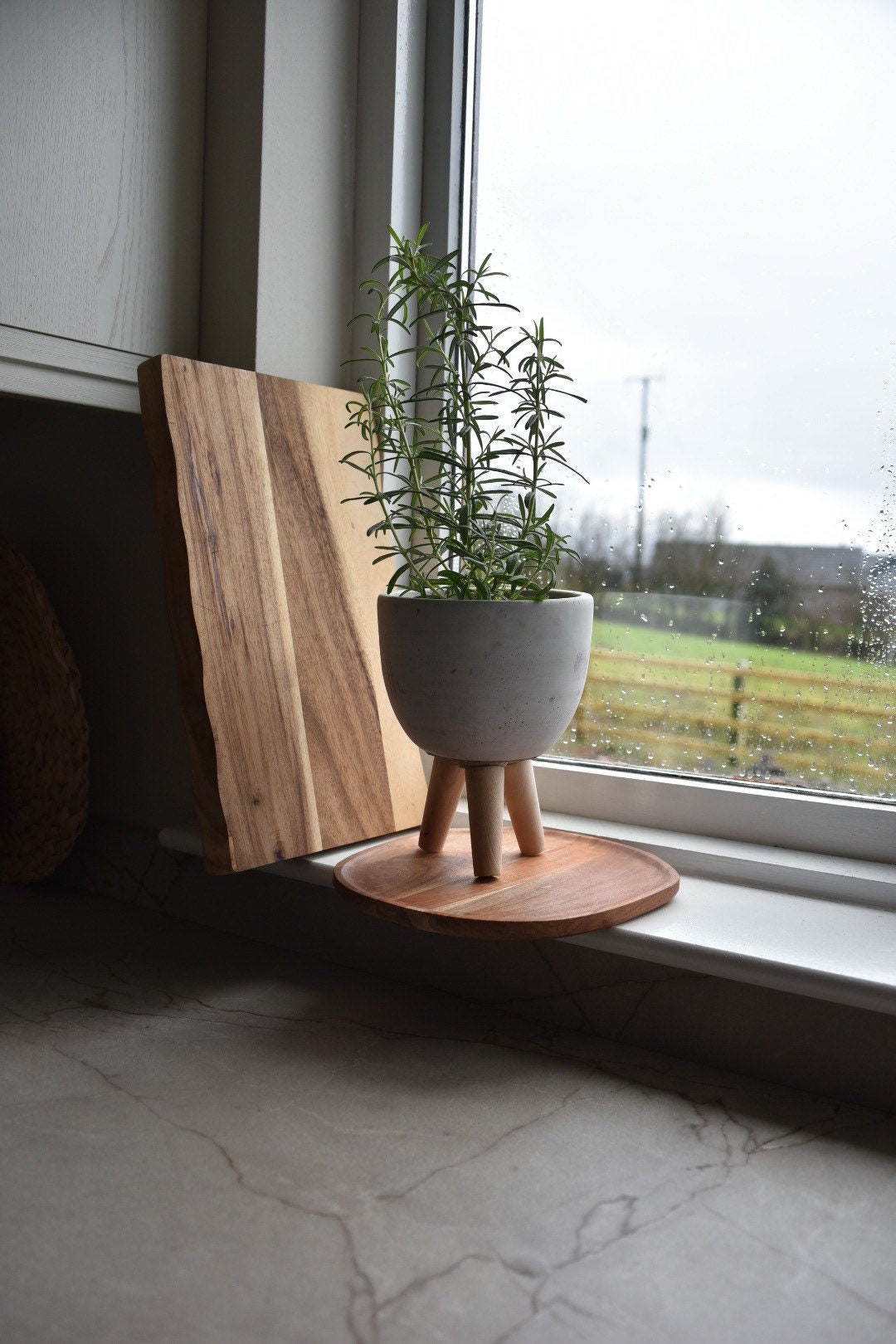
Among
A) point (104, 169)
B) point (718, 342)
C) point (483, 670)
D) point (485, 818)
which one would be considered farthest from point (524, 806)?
point (104, 169)

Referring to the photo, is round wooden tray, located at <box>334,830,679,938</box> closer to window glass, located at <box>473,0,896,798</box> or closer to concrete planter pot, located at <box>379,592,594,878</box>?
concrete planter pot, located at <box>379,592,594,878</box>

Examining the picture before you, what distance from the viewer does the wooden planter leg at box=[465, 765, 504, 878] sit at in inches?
31.6

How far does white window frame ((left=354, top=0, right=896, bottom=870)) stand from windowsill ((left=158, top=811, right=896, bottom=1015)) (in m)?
0.03

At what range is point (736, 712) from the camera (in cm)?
95

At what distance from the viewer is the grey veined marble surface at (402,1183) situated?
0.49 metres

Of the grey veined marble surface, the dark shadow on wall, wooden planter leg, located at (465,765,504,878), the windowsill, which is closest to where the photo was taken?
the grey veined marble surface

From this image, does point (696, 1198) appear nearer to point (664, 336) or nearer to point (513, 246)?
point (664, 336)

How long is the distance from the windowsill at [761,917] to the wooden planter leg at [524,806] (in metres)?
0.10

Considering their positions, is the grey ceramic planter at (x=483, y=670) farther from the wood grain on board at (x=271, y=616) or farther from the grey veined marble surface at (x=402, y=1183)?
the grey veined marble surface at (x=402, y=1183)

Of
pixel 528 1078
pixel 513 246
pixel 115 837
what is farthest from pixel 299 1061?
pixel 513 246

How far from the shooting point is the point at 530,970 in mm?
839

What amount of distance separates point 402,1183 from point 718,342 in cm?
73

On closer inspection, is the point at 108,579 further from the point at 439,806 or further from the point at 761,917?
the point at 761,917

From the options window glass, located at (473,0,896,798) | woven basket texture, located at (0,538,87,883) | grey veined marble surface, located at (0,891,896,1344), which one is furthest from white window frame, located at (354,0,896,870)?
woven basket texture, located at (0,538,87,883)
